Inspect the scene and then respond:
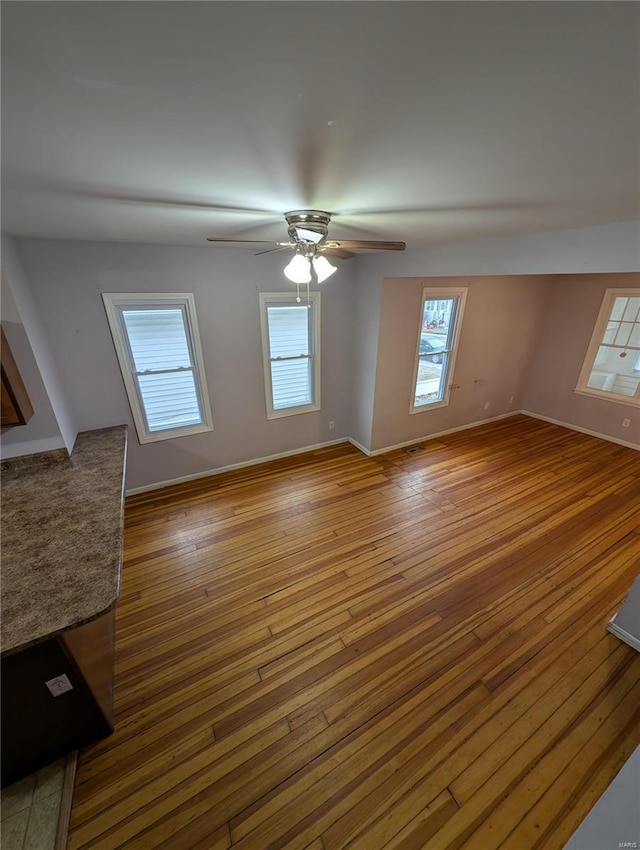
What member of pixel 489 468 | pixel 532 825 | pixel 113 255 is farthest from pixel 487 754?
pixel 113 255

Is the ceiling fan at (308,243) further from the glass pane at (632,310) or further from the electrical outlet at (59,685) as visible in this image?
the glass pane at (632,310)

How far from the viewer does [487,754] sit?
163 centimetres

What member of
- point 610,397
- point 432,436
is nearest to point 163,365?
point 432,436

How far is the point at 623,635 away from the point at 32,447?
14.3 feet

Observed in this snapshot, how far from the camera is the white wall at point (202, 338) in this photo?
8.79 ft

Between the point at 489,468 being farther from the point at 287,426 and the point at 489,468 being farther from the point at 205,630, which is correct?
the point at 205,630

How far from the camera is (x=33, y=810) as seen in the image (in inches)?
55.4

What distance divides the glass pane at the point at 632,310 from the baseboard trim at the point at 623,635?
14.0 ft

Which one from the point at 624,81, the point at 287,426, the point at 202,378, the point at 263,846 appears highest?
the point at 624,81

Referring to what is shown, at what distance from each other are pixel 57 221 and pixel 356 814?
3498 millimetres

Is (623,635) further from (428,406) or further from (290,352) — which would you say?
(290,352)

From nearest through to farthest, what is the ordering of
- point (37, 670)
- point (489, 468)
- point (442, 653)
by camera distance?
point (37, 670)
point (442, 653)
point (489, 468)

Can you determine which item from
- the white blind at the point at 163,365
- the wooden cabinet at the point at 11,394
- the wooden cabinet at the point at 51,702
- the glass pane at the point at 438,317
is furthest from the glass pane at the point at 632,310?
the wooden cabinet at the point at 11,394

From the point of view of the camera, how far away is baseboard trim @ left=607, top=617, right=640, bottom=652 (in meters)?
2.05
